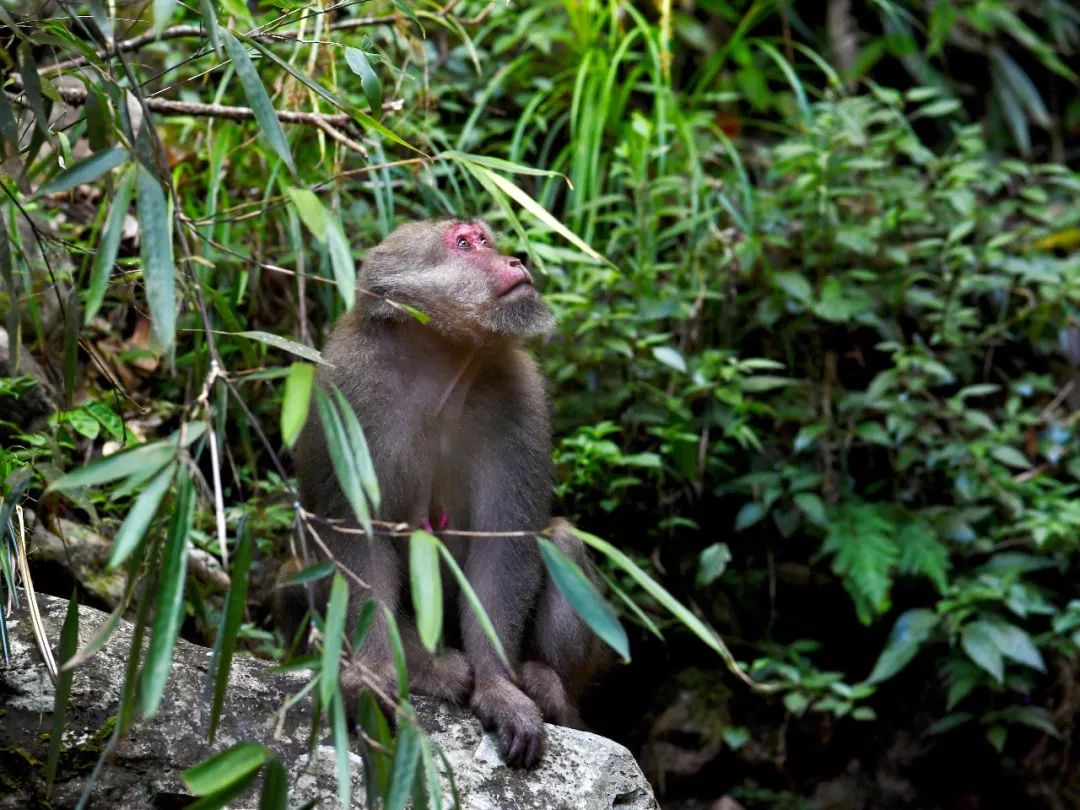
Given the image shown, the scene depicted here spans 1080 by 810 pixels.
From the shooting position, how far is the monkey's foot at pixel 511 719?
3.20 meters

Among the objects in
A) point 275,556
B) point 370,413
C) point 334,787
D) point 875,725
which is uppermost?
point 370,413

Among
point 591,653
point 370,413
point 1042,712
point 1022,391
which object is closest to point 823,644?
point 1042,712

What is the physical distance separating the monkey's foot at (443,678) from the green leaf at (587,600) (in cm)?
121

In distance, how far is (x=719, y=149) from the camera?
6473 millimetres

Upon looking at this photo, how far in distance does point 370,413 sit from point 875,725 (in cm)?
322

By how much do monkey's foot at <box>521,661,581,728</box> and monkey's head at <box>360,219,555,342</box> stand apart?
0.97 m

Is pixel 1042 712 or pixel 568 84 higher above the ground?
pixel 568 84

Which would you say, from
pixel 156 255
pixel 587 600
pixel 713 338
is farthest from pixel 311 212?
pixel 713 338

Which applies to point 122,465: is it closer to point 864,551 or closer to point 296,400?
point 296,400

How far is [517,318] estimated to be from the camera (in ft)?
12.1

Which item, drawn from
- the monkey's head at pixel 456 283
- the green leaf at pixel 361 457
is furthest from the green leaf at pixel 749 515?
the green leaf at pixel 361 457

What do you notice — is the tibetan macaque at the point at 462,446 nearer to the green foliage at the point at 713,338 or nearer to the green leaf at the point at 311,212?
the green foliage at the point at 713,338

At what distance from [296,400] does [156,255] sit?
0.33m

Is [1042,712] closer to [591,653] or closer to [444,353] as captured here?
[591,653]
